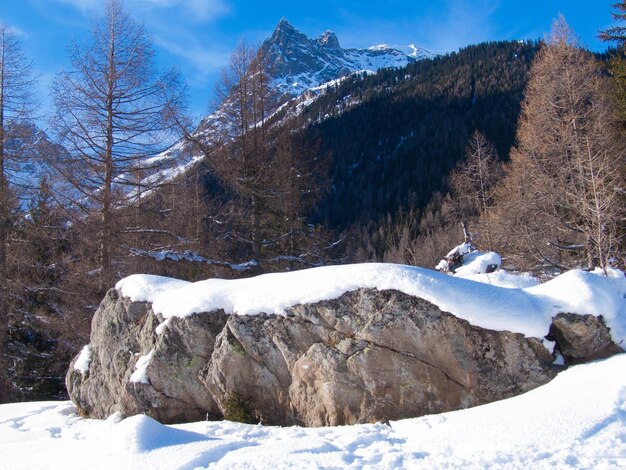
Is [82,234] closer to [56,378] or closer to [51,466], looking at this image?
[56,378]

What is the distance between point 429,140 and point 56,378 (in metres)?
86.1

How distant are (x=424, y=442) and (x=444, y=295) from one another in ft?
6.63

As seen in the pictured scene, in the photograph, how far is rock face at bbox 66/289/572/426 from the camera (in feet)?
19.0

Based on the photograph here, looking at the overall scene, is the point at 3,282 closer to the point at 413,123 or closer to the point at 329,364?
the point at 329,364

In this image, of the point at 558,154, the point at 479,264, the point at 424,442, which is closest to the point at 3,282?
the point at 479,264

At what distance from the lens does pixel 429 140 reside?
301ft

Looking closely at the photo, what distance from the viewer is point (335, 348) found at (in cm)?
631

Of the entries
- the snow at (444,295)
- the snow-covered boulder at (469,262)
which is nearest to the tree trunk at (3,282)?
the snow at (444,295)

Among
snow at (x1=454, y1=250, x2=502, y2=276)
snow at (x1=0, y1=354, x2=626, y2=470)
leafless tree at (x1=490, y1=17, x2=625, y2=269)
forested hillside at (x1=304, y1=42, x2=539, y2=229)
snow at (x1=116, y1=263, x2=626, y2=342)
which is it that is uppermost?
forested hillside at (x1=304, y1=42, x2=539, y2=229)

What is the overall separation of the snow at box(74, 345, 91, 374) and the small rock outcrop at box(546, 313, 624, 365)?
8.03m

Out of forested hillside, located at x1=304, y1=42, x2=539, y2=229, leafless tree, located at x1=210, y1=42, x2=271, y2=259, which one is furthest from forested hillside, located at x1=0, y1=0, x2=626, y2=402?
forested hillside, located at x1=304, y1=42, x2=539, y2=229

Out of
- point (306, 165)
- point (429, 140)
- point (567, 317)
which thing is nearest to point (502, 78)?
point (429, 140)

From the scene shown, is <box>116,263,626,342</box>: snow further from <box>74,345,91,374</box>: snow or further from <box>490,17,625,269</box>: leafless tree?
<box>490,17,625,269</box>: leafless tree

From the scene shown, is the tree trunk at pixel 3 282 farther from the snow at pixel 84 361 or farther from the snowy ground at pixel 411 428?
the snowy ground at pixel 411 428
